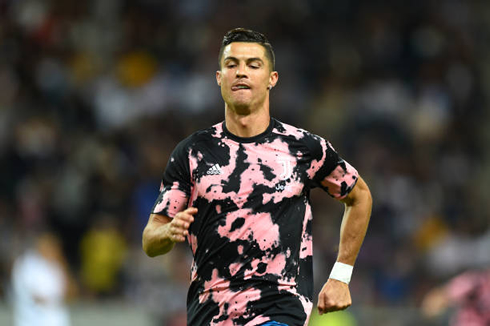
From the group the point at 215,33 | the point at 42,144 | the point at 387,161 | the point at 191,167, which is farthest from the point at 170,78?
the point at 191,167

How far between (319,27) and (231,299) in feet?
35.5

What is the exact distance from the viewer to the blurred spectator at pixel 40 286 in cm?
1104

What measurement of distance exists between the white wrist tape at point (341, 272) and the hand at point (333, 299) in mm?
85

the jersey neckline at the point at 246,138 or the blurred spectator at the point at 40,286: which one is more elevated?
the jersey neckline at the point at 246,138

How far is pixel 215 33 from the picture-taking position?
14898mm

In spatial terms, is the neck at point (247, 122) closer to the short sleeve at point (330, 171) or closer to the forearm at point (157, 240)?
the short sleeve at point (330, 171)

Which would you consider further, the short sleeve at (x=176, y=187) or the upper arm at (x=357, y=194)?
the upper arm at (x=357, y=194)

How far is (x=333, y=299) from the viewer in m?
4.96

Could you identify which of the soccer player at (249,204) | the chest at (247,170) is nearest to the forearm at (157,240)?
the soccer player at (249,204)

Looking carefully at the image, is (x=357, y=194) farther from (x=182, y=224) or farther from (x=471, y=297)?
(x=471, y=297)

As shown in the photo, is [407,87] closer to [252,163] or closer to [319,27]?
[319,27]

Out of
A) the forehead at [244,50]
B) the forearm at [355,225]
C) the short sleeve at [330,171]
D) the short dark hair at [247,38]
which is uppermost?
the short dark hair at [247,38]

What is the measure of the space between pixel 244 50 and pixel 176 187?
82 cm

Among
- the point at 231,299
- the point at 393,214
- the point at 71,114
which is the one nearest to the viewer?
the point at 231,299
